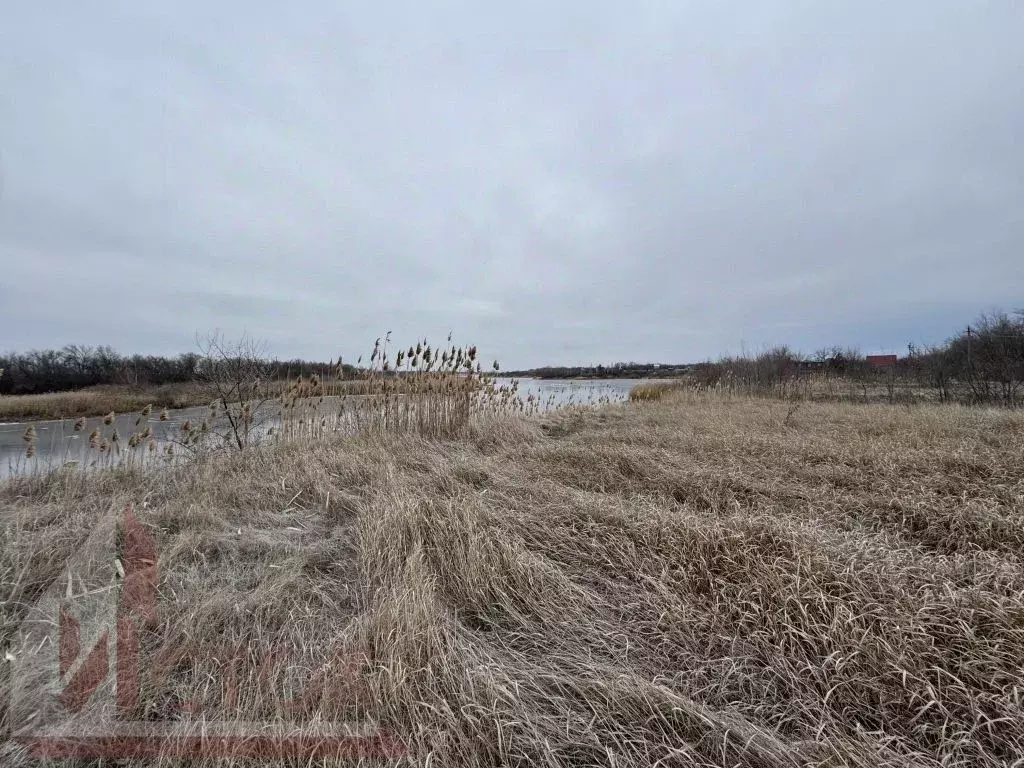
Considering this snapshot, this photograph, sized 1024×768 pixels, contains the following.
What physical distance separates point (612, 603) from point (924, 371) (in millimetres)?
17736

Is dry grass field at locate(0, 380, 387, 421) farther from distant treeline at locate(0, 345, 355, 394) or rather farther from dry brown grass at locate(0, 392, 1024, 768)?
dry brown grass at locate(0, 392, 1024, 768)

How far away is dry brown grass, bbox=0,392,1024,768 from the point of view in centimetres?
136

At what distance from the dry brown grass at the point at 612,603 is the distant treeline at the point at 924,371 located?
31.4ft

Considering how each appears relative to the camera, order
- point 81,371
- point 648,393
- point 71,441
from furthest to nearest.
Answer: point 81,371, point 648,393, point 71,441

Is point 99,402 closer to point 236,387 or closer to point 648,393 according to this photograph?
point 236,387

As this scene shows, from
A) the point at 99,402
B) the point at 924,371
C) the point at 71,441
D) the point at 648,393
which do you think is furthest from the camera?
the point at 648,393

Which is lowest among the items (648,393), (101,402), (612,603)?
(612,603)

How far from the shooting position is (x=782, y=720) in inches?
54.0

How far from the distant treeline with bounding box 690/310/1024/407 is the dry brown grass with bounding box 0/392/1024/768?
377 inches

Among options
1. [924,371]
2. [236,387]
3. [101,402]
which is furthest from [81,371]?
[924,371]

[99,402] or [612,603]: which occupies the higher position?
[99,402]

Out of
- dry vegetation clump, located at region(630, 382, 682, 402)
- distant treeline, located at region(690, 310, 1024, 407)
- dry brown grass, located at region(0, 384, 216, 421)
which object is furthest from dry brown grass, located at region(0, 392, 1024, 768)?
dry brown grass, located at region(0, 384, 216, 421)

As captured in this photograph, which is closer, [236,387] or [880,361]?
[236,387]

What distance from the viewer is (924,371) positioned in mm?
13609
